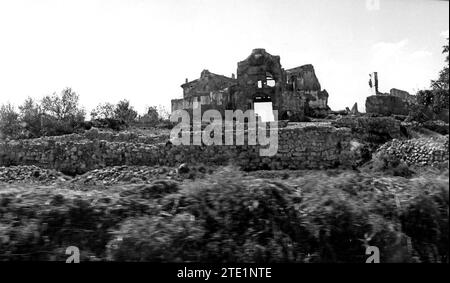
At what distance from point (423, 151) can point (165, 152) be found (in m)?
7.55

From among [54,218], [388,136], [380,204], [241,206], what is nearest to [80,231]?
[54,218]

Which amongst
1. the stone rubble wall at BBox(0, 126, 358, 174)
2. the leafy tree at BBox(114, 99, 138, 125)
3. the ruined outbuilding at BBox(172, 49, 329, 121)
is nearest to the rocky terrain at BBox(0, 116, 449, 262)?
the stone rubble wall at BBox(0, 126, 358, 174)

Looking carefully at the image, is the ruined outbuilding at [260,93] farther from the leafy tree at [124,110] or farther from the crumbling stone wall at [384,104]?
the leafy tree at [124,110]

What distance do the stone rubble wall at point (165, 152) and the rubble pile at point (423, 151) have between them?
2.13m

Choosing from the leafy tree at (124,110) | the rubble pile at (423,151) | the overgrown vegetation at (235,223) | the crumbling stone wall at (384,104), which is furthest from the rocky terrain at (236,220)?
the leafy tree at (124,110)

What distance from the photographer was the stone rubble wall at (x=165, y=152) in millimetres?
10680

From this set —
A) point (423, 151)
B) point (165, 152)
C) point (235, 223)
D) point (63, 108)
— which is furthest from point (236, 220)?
point (63, 108)

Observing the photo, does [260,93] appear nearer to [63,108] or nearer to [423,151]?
[63,108]

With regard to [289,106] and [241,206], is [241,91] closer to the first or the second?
[289,106]

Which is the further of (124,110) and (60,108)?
(124,110)

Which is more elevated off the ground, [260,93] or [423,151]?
[260,93]

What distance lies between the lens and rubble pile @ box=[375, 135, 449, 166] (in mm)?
3664

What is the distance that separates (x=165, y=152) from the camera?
1155cm

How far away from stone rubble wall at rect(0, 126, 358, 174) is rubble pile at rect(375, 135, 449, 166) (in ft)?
6.98
